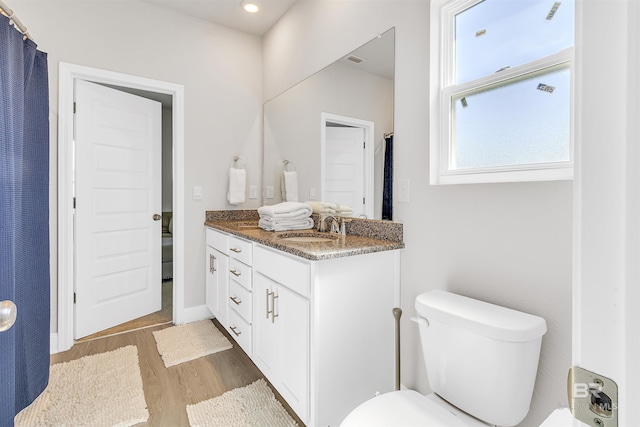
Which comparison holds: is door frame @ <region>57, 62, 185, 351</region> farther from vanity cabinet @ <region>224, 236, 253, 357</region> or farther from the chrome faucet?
the chrome faucet

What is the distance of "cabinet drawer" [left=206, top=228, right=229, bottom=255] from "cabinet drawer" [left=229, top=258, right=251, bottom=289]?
15 cm

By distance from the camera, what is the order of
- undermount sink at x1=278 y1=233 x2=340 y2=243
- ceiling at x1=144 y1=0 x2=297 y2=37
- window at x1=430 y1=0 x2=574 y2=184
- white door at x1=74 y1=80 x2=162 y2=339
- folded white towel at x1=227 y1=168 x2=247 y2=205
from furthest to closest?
folded white towel at x1=227 y1=168 x2=247 y2=205 < ceiling at x1=144 y1=0 x2=297 y2=37 < white door at x1=74 y1=80 x2=162 y2=339 < undermount sink at x1=278 y1=233 x2=340 y2=243 < window at x1=430 y1=0 x2=574 y2=184

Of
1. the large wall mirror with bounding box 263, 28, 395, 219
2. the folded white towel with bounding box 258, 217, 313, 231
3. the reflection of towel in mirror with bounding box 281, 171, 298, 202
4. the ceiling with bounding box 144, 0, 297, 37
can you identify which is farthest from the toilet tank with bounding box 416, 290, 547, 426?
the ceiling with bounding box 144, 0, 297, 37

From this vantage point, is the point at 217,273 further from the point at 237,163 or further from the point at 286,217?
the point at 237,163

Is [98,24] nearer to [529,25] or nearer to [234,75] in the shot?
[234,75]

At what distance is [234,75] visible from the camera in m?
2.89

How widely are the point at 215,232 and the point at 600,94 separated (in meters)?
2.48

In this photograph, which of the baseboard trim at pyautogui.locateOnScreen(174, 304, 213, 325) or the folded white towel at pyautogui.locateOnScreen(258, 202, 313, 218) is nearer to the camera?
the folded white towel at pyautogui.locateOnScreen(258, 202, 313, 218)

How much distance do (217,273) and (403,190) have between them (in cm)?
158

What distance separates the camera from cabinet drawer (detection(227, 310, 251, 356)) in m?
1.87

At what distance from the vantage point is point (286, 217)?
2.15 meters

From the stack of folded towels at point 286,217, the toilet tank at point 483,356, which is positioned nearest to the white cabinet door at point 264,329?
the stack of folded towels at point 286,217

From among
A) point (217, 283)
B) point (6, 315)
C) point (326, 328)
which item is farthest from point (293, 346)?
point (217, 283)

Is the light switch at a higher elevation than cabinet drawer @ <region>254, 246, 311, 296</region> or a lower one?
higher
